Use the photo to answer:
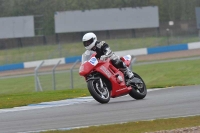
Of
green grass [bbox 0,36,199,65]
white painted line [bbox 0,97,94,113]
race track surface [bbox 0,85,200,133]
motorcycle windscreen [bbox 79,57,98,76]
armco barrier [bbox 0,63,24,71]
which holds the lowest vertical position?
race track surface [bbox 0,85,200,133]

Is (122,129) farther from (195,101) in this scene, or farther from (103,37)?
(103,37)

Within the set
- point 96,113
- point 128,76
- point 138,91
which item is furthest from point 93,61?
point 96,113

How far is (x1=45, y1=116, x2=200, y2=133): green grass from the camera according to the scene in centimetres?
851

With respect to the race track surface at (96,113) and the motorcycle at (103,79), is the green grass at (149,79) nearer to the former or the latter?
the motorcycle at (103,79)

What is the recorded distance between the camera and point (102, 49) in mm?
12781

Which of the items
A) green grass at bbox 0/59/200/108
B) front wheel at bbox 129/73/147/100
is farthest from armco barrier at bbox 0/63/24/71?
front wheel at bbox 129/73/147/100

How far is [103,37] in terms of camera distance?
161 ft

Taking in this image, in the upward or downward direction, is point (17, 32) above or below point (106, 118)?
above

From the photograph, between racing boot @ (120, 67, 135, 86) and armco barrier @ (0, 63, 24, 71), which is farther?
Result: armco barrier @ (0, 63, 24, 71)

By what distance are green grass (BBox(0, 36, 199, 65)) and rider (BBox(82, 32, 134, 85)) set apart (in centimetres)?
2958

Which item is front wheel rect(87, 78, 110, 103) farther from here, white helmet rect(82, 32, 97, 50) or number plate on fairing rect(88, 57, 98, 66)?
white helmet rect(82, 32, 97, 50)

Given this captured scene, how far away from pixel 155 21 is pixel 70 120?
4046cm

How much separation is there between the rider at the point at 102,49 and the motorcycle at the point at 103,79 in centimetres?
9

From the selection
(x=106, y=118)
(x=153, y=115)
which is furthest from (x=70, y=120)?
(x=153, y=115)
